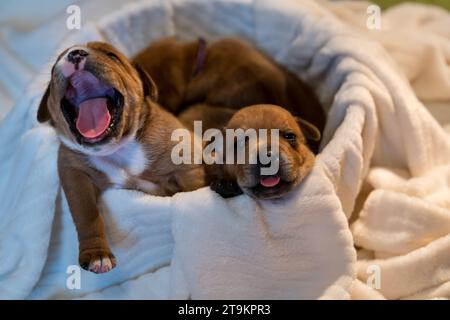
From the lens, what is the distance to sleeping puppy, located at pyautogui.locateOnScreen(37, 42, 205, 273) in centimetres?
140

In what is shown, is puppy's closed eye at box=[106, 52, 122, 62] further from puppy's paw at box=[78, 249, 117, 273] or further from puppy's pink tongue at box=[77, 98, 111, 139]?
puppy's paw at box=[78, 249, 117, 273]

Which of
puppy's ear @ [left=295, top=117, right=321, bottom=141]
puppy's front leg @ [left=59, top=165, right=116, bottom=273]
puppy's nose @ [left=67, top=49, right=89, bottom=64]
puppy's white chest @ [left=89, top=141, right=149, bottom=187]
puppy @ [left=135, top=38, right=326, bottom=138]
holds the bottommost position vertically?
puppy's front leg @ [left=59, top=165, right=116, bottom=273]

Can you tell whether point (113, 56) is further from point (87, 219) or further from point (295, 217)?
point (295, 217)

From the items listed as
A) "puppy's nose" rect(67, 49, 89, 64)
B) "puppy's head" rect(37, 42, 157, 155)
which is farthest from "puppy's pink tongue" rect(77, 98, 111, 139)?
"puppy's nose" rect(67, 49, 89, 64)

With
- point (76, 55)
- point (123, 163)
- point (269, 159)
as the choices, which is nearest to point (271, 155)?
point (269, 159)

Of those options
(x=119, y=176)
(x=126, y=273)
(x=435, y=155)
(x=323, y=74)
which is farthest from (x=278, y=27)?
(x=126, y=273)

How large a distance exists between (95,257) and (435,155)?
3.49ft

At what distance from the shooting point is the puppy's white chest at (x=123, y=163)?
1.53m

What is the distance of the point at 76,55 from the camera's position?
4.56 ft

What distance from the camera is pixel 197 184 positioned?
158cm

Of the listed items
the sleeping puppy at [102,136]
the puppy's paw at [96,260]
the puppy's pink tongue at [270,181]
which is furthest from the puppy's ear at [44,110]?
the puppy's pink tongue at [270,181]

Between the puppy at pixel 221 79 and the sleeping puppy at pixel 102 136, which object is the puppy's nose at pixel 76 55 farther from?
the puppy at pixel 221 79

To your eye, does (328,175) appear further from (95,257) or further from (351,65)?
(95,257)
